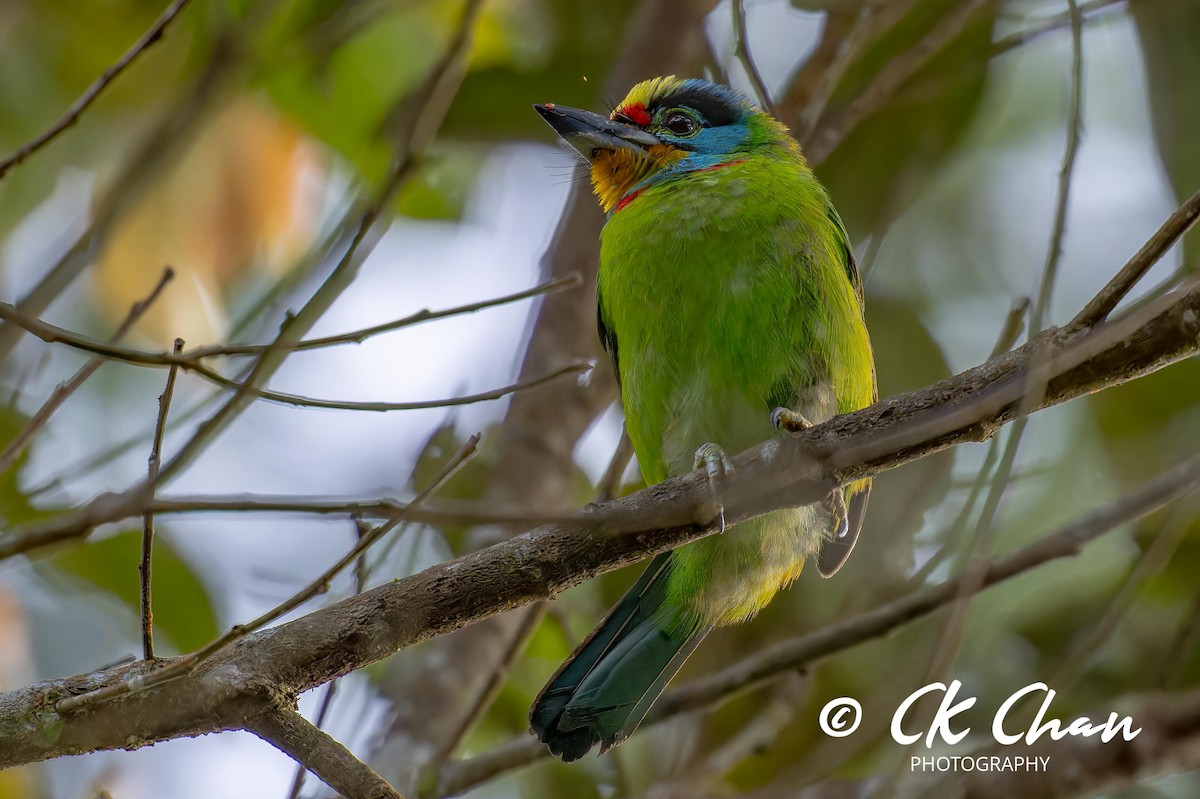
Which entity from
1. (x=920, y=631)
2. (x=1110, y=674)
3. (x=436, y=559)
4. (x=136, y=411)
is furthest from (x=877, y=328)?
(x=136, y=411)

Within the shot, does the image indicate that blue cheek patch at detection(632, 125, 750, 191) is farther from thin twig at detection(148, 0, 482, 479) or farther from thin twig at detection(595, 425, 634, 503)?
thin twig at detection(148, 0, 482, 479)

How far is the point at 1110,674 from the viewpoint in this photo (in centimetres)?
384

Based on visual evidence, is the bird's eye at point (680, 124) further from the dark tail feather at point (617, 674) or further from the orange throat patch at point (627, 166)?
the dark tail feather at point (617, 674)

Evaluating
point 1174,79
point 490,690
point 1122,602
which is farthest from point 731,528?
point 1174,79

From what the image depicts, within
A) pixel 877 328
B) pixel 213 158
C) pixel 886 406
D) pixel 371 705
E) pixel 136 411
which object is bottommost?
pixel 886 406

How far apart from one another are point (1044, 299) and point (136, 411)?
11.4 feet

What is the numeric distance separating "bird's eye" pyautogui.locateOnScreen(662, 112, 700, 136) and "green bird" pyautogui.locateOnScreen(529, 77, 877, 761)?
52cm

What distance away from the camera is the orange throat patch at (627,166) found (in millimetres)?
3680

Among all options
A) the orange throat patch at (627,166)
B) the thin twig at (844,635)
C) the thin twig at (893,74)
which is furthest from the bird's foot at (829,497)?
the thin twig at (893,74)

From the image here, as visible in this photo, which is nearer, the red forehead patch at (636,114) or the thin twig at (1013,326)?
the thin twig at (1013,326)

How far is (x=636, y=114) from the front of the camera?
3.85 meters

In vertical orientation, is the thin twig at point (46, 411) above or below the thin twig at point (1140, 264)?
above

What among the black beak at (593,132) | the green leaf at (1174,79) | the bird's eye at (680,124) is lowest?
the green leaf at (1174,79)

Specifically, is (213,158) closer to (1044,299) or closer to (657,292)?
(657,292)
